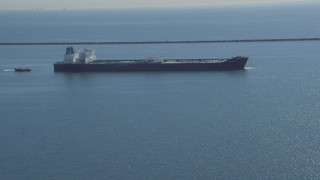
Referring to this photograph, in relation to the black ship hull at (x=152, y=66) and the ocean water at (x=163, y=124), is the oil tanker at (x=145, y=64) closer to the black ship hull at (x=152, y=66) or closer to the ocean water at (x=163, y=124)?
the black ship hull at (x=152, y=66)

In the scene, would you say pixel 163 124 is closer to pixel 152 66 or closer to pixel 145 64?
pixel 152 66

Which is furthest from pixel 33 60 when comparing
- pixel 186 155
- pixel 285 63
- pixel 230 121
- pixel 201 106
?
pixel 186 155

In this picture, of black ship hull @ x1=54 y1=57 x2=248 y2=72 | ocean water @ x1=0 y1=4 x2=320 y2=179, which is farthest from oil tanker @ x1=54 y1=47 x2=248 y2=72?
ocean water @ x1=0 y1=4 x2=320 y2=179


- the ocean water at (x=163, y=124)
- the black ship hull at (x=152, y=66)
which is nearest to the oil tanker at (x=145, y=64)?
the black ship hull at (x=152, y=66)

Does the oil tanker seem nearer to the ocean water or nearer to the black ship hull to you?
the black ship hull

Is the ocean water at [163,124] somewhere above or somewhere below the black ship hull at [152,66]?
below

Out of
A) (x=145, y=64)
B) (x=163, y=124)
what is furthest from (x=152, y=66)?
(x=163, y=124)

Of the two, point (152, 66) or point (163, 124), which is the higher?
point (152, 66)

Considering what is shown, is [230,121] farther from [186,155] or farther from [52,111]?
[52,111]
